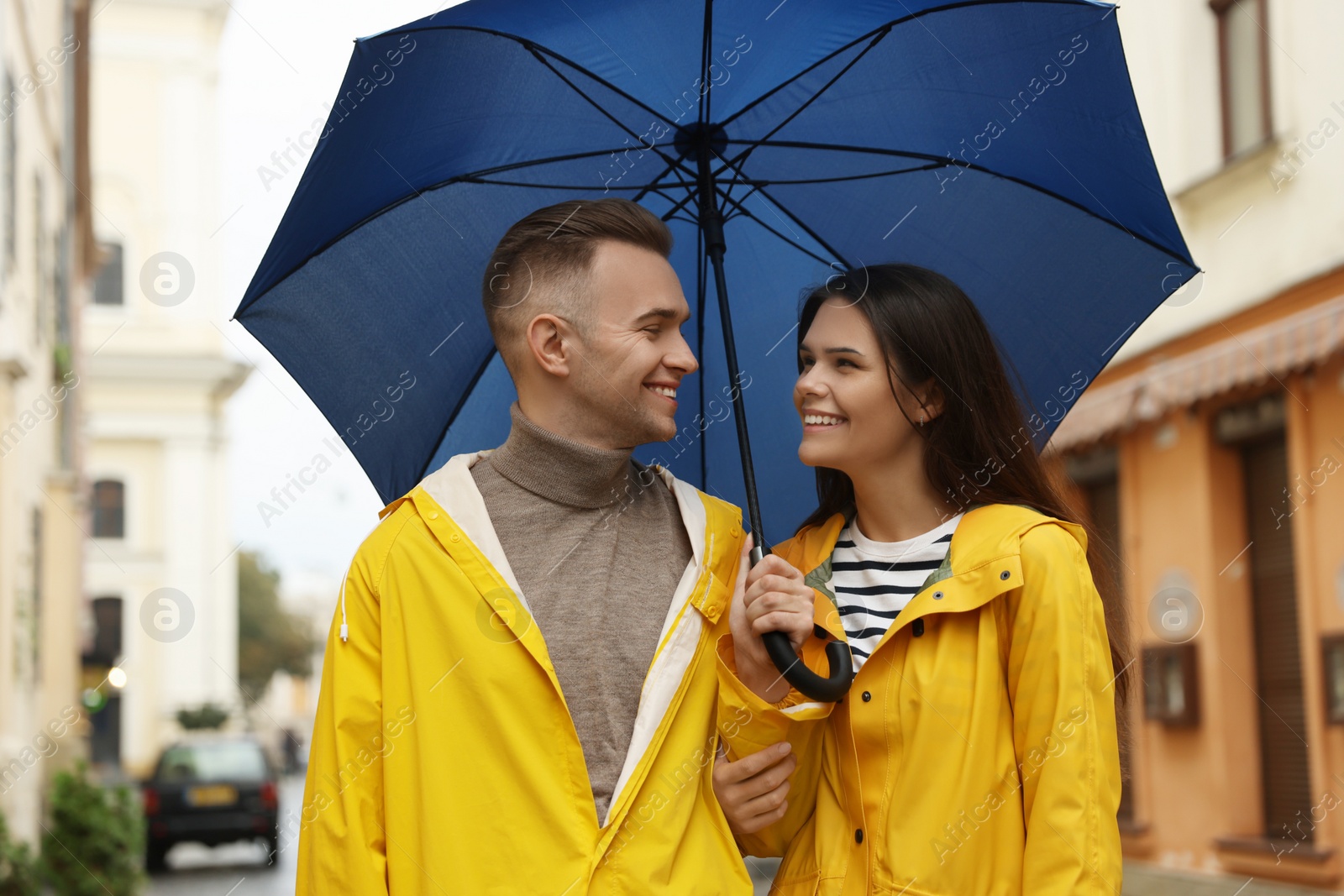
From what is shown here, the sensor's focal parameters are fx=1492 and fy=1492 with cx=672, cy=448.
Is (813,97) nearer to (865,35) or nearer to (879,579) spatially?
(865,35)

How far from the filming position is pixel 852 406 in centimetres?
298

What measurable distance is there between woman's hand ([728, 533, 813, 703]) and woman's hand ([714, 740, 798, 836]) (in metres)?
0.12

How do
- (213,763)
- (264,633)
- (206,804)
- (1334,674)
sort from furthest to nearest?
(264,633), (213,763), (206,804), (1334,674)

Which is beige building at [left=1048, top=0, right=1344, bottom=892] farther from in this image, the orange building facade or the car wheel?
the car wheel

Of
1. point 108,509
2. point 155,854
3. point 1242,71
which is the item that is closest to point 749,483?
point 1242,71

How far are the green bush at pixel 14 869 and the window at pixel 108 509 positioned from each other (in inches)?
1174

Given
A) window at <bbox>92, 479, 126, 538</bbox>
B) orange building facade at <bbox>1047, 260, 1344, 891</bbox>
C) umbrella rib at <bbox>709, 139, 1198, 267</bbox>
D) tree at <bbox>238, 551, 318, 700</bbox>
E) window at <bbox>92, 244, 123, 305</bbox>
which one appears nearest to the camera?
umbrella rib at <bbox>709, 139, 1198, 267</bbox>

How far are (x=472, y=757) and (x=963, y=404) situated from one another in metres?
1.21

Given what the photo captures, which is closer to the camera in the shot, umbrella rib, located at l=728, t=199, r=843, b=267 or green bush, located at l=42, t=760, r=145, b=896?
umbrella rib, located at l=728, t=199, r=843, b=267

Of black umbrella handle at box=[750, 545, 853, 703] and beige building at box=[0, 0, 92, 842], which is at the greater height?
beige building at box=[0, 0, 92, 842]

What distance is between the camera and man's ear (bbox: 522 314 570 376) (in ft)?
9.89

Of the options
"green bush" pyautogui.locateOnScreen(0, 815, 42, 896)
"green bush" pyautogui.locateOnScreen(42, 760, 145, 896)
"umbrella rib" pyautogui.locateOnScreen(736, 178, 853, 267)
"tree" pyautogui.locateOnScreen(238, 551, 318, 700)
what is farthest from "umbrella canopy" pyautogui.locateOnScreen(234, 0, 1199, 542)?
"tree" pyautogui.locateOnScreen(238, 551, 318, 700)

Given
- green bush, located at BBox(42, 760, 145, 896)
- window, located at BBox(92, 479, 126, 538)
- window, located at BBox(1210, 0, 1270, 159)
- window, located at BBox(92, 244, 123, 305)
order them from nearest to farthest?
window, located at BBox(1210, 0, 1270, 159)
green bush, located at BBox(42, 760, 145, 896)
window, located at BBox(92, 479, 126, 538)
window, located at BBox(92, 244, 123, 305)

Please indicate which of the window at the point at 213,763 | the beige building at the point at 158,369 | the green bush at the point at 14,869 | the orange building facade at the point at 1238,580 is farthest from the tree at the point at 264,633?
the orange building facade at the point at 1238,580
